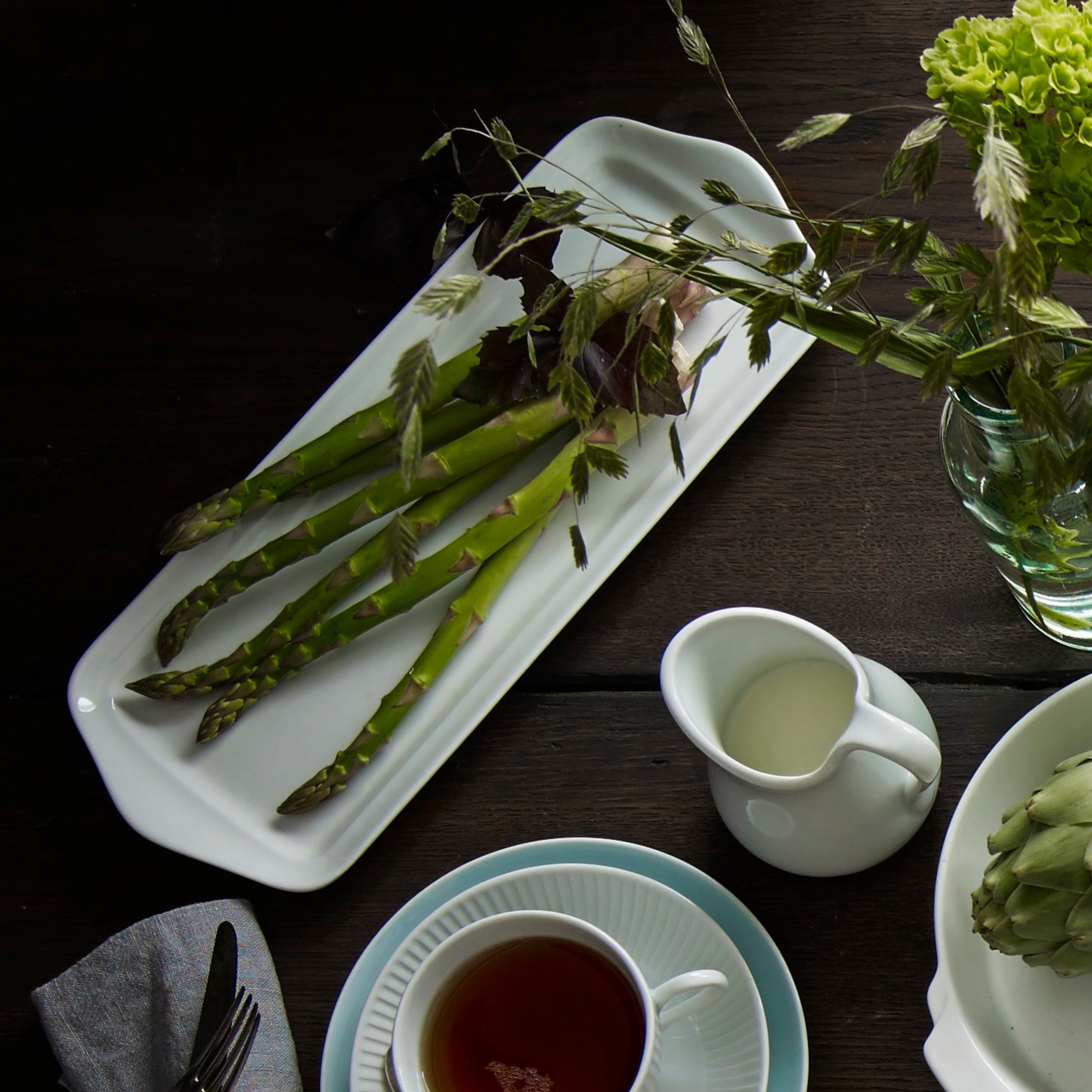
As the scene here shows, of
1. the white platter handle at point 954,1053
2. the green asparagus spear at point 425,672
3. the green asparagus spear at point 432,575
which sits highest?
the green asparagus spear at point 432,575

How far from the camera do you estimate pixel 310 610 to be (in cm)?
97

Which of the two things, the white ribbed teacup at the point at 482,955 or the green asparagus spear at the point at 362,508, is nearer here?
the white ribbed teacup at the point at 482,955

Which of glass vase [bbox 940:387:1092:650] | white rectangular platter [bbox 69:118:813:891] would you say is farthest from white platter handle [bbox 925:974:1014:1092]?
white rectangular platter [bbox 69:118:813:891]

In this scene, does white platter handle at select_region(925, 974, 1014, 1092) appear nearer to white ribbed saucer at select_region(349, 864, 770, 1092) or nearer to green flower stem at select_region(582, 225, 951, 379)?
white ribbed saucer at select_region(349, 864, 770, 1092)

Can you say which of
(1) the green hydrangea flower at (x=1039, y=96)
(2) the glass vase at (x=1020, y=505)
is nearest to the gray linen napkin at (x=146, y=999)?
(2) the glass vase at (x=1020, y=505)

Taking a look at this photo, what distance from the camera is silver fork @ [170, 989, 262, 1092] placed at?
0.84 m

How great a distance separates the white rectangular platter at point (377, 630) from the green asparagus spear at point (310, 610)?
0.02 m

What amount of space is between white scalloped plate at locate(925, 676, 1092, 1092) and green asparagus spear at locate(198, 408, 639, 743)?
1.25 ft

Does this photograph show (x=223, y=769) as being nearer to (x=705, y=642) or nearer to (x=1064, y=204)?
(x=705, y=642)

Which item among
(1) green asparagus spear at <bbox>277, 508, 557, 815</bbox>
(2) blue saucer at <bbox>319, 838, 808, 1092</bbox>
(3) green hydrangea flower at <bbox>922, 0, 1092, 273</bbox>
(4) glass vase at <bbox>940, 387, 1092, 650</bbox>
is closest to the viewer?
(3) green hydrangea flower at <bbox>922, 0, 1092, 273</bbox>

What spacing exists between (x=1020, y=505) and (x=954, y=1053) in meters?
0.34

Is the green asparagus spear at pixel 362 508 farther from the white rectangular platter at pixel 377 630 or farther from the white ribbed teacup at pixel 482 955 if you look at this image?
the white ribbed teacup at pixel 482 955

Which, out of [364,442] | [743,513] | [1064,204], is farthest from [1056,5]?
[364,442]

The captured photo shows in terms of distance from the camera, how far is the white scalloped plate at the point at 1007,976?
28.8 inches
